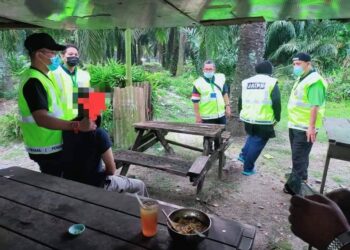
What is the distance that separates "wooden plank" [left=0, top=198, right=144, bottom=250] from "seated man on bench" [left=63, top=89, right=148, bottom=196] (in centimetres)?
66

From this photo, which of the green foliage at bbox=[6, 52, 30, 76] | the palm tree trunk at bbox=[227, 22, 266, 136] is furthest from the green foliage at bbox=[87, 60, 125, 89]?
the green foliage at bbox=[6, 52, 30, 76]

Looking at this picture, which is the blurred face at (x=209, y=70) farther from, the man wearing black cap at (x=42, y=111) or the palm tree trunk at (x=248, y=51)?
the man wearing black cap at (x=42, y=111)

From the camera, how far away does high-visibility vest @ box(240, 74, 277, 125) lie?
434cm

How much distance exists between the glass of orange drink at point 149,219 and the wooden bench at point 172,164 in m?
1.85

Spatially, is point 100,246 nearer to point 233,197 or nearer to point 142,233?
point 142,233

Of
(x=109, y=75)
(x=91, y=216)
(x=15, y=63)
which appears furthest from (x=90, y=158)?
(x=15, y=63)

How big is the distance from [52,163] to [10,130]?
4.68 metres

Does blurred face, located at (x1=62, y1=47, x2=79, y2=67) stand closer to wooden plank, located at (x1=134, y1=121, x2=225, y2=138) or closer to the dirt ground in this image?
wooden plank, located at (x1=134, y1=121, x2=225, y2=138)

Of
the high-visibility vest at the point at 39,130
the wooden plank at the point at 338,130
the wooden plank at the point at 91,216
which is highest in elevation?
the high-visibility vest at the point at 39,130

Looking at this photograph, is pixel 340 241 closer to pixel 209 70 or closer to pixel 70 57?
pixel 209 70

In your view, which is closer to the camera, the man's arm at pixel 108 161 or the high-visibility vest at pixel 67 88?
the man's arm at pixel 108 161

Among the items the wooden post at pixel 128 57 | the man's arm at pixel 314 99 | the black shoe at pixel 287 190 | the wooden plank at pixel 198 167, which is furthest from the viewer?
the wooden post at pixel 128 57

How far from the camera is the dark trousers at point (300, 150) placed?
4017 mm

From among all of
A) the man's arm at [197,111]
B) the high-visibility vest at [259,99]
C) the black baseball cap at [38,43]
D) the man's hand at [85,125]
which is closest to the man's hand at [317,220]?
the man's hand at [85,125]
